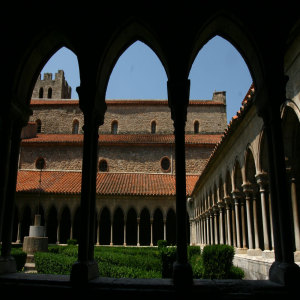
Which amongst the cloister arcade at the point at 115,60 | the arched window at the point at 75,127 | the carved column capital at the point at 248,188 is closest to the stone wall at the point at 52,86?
the arched window at the point at 75,127

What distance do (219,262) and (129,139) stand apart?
64.3 ft

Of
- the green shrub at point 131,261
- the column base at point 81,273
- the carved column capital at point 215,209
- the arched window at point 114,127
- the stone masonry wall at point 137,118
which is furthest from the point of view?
the arched window at point 114,127

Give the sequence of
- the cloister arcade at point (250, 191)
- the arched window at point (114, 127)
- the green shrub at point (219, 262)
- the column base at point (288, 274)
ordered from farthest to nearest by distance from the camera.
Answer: the arched window at point (114, 127), the green shrub at point (219, 262), the cloister arcade at point (250, 191), the column base at point (288, 274)

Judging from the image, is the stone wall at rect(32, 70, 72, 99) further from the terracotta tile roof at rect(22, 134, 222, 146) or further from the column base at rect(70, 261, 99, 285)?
the column base at rect(70, 261, 99, 285)

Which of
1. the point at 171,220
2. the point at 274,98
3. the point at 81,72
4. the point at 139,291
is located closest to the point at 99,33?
the point at 81,72

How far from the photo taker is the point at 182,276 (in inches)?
156

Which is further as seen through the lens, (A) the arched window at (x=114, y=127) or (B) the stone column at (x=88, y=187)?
(A) the arched window at (x=114, y=127)

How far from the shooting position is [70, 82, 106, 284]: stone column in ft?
13.6

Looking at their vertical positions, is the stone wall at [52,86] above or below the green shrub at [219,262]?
above

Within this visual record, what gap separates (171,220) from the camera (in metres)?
24.0

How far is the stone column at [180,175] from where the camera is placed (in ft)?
13.1

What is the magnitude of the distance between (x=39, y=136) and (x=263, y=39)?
2701cm

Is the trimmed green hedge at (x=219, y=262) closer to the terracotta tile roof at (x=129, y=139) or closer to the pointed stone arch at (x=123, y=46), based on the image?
the pointed stone arch at (x=123, y=46)

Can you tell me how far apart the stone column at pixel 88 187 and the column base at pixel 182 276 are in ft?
3.42
